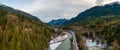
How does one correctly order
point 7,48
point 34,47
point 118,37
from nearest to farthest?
point 7,48 → point 34,47 → point 118,37

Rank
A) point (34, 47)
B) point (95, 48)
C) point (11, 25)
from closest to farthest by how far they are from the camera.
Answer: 1. point (34, 47)
2. point (11, 25)
3. point (95, 48)

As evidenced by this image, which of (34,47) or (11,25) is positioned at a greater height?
(11,25)

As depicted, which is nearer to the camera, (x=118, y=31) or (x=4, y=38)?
(x=4, y=38)

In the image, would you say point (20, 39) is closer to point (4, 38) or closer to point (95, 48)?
point (4, 38)

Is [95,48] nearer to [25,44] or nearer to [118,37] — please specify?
[118,37]

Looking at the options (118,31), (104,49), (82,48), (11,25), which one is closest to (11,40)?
(11,25)

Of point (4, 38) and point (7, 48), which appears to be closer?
point (7, 48)

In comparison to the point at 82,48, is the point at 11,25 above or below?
above

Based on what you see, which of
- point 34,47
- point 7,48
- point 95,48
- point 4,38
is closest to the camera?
point 7,48

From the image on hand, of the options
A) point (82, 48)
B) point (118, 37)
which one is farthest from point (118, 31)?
point (82, 48)
